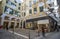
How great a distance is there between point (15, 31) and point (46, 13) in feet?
1.96

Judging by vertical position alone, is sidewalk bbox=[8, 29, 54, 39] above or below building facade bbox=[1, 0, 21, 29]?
below

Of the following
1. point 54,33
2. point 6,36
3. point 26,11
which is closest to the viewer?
point 6,36

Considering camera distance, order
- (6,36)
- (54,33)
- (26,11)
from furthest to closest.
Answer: (26,11), (54,33), (6,36)

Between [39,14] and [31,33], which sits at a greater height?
[39,14]

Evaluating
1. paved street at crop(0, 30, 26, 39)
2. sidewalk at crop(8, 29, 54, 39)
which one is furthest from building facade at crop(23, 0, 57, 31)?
paved street at crop(0, 30, 26, 39)

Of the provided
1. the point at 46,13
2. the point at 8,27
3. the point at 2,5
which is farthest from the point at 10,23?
the point at 46,13

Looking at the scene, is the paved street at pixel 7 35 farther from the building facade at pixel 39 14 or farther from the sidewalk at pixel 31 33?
the building facade at pixel 39 14

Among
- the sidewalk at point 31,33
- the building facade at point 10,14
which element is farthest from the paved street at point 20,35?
the building facade at point 10,14

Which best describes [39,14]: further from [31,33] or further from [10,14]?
[10,14]

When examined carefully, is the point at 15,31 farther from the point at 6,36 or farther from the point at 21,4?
the point at 21,4

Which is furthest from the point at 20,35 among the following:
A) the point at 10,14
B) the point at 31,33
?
the point at 10,14

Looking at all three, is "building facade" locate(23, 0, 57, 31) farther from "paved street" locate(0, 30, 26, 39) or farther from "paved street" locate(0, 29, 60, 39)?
"paved street" locate(0, 30, 26, 39)

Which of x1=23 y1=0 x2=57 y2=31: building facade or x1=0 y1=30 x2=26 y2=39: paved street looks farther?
x1=23 y1=0 x2=57 y2=31: building facade

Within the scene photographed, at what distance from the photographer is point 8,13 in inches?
62.4
